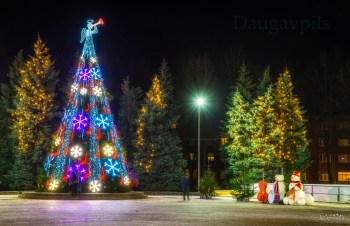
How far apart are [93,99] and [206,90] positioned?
1064 inches

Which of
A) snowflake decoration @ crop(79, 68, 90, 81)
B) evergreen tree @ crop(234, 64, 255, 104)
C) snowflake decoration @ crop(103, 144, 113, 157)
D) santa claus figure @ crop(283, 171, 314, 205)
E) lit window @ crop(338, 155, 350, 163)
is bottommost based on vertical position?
santa claus figure @ crop(283, 171, 314, 205)

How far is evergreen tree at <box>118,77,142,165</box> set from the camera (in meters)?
55.6

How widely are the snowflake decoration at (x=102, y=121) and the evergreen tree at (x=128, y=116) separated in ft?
69.7

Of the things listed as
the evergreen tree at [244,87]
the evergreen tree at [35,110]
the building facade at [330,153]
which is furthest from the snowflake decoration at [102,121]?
the building facade at [330,153]

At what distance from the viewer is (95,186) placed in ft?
107

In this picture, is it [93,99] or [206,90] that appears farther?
[206,90]

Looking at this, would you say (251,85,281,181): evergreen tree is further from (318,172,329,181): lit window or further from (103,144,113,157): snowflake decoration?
(318,172,329,181): lit window

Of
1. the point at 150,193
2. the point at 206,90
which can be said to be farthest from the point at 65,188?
the point at 206,90

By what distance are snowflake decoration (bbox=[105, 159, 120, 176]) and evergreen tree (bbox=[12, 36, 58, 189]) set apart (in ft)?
56.2

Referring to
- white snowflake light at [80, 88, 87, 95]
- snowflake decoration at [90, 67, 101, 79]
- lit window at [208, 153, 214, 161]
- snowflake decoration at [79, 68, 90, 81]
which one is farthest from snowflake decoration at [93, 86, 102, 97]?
lit window at [208, 153, 214, 161]

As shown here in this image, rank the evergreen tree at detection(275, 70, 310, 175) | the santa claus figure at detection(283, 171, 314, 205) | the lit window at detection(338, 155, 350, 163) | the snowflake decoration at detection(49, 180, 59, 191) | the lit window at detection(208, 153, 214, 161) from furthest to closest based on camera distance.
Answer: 1. the lit window at detection(338, 155, 350, 163)
2. the lit window at detection(208, 153, 214, 161)
3. the evergreen tree at detection(275, 70, 310, 175)
4. the snowflake decoration at detection(49, 180, 59, 191)
5. the santa claus figure at detection(283, 171, 314, 205)

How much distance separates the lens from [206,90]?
5947cm

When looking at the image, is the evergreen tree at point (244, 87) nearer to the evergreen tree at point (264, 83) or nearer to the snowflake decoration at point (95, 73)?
the evergreen tree at point (264, 83)

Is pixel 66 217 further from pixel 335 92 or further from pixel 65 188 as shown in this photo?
pixel 335 92
